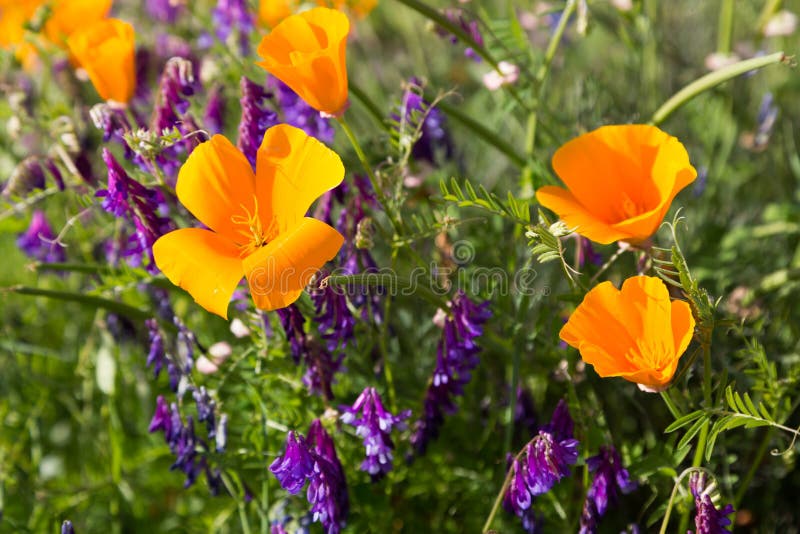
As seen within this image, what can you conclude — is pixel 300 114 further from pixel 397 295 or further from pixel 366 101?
pixel 397 295

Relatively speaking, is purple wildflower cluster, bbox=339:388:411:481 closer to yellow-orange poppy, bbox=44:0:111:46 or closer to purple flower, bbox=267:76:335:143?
purple flower, bbox=267:76:335:143

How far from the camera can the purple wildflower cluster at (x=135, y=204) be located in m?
1.66

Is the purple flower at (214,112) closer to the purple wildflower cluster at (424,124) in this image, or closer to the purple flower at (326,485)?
the purple wildflower cluster at (424,124)

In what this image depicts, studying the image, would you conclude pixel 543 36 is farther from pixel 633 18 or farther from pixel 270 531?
pixel 270 531

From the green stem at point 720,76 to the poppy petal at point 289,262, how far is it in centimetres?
85

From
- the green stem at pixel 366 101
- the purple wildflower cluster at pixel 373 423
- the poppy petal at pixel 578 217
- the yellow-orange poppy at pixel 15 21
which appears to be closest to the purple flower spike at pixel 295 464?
the purple wildflower cluster at pixel 373 423

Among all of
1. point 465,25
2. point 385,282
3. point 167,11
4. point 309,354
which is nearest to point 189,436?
point 309,354

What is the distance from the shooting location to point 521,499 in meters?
1.60

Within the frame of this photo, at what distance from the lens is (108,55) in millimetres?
1932

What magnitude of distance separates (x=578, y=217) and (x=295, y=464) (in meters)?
0.67

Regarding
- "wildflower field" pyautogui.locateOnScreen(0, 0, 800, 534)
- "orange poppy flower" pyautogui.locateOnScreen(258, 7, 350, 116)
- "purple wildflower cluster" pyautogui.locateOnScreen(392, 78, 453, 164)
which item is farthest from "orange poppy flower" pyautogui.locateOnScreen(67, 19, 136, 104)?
"purple wildflower cluster" pyautogui.locateOnScreen(392, 78, 453, 164)

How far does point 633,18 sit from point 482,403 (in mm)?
1105

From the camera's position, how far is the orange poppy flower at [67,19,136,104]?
192 centimetres

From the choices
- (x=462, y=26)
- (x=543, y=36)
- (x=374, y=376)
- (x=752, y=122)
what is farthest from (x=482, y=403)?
(x=543, y=36)
